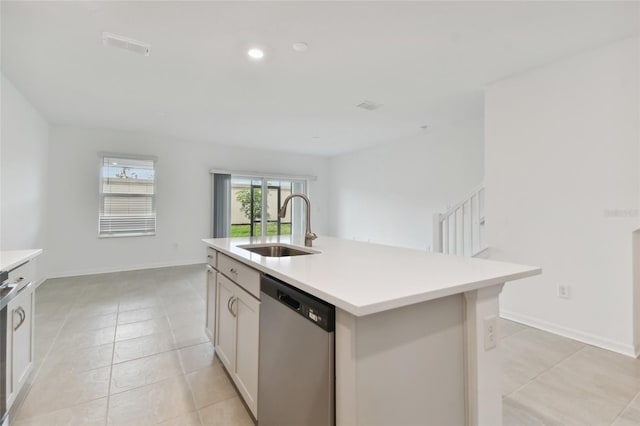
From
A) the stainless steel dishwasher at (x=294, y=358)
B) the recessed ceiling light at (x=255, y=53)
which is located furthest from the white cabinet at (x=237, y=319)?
the recessed ceiling light at (x=255, y=53)

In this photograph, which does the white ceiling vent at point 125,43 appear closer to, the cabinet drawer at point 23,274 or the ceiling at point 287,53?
the ceiling at point 287,53

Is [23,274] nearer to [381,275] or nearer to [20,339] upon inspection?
[20,339]

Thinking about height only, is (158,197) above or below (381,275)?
above

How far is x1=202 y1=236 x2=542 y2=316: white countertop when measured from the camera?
0.89 m

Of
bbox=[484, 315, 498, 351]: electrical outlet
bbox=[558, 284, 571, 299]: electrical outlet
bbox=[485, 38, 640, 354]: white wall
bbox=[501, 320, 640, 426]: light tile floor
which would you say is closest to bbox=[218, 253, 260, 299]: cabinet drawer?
bbox=[484, 315, 498, 351]: electrical outlet

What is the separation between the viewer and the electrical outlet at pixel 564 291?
2561mm

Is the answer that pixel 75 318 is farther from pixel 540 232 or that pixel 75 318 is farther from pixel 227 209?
pixel 540 232

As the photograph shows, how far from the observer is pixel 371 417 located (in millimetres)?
889

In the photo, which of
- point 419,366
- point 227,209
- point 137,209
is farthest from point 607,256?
point 137,209

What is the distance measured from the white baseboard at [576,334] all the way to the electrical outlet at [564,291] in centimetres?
→ 27

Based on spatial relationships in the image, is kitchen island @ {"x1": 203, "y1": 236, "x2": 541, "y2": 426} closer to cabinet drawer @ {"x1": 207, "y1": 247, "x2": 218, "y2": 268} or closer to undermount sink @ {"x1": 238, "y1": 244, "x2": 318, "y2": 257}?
undermount sink @ {"x1": 238, "y1": 244, "x2": 318, "y2": 257}

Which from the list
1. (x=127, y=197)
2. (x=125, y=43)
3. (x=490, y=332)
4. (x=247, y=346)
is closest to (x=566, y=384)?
(x=490, y=332)

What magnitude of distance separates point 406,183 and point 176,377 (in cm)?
474

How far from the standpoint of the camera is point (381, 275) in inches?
46.1
